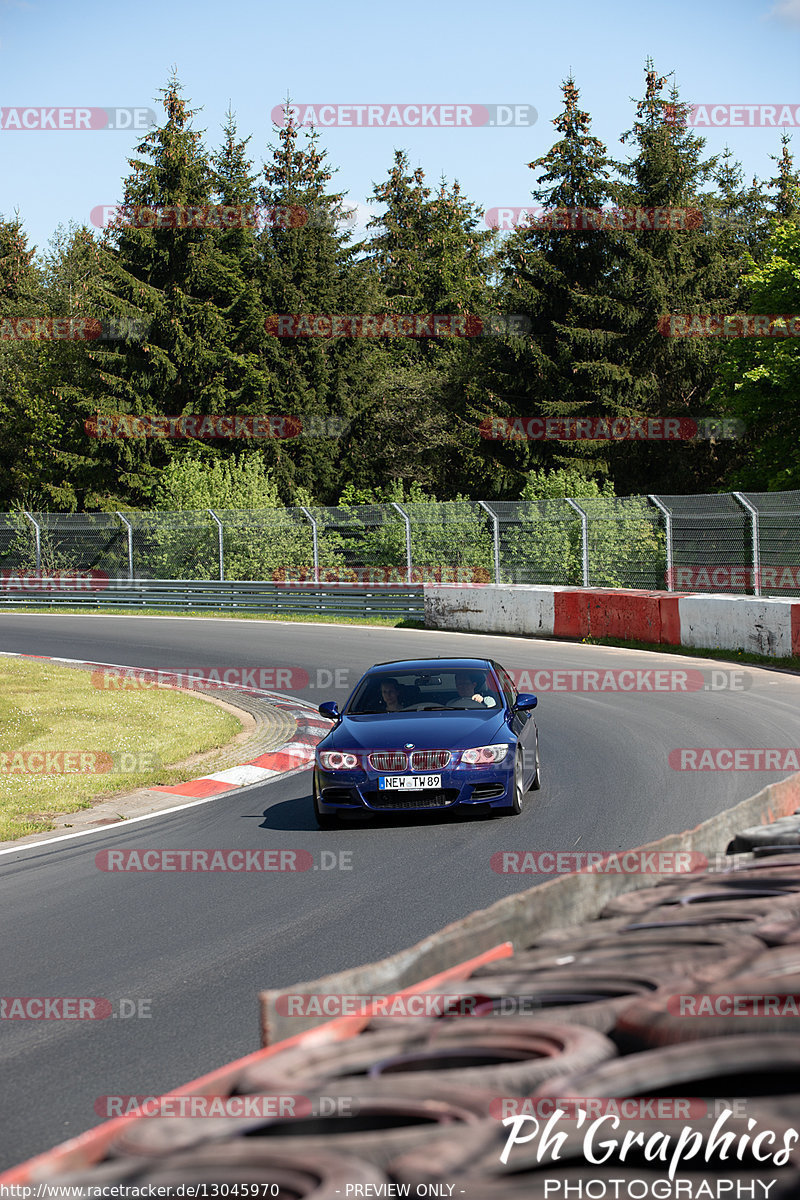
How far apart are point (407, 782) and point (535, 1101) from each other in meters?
7.09

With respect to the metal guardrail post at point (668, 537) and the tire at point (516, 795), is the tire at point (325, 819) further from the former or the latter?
the metal guardrail post at point (668, 537)

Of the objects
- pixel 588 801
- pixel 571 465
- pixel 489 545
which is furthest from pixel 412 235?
pixel 588 801

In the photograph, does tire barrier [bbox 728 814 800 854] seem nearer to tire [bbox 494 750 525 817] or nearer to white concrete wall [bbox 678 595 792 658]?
tire [bbox 494 750 525 817]

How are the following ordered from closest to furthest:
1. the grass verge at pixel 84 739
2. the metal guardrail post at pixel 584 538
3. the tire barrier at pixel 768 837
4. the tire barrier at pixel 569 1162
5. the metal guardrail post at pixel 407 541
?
1. the tire barrier at pixel 569 1162
2. the tire barrier at pixel 768 837
3. the grass verge at pixel 84 739
4. the metal guardrail post at pixel 584 538
5. the metal guardrail post at pixel 407 541

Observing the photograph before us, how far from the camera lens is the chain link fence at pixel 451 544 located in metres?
24.4

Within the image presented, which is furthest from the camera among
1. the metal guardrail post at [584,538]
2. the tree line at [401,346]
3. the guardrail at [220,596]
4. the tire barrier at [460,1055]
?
the tree line at [401,346]

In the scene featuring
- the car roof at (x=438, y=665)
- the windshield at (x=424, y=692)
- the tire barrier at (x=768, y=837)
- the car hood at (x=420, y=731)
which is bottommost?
the car hood at (x=420, y=731)

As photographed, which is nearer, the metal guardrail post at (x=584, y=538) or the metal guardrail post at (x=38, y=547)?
the metal guardrail post at (x=584, y=538)

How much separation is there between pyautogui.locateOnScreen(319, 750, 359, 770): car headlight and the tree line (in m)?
32.3

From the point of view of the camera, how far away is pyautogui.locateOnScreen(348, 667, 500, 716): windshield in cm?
1070

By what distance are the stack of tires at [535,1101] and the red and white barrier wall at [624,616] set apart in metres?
17.8

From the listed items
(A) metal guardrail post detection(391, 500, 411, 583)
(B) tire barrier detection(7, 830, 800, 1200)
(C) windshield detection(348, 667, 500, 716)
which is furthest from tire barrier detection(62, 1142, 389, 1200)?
(A) metal guardrail post detection(391, 500, 411, 583)

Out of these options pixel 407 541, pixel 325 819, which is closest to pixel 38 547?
pixel 407 541

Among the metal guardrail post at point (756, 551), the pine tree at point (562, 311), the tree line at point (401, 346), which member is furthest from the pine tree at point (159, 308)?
the metal guardrail post at point (756, 551)
